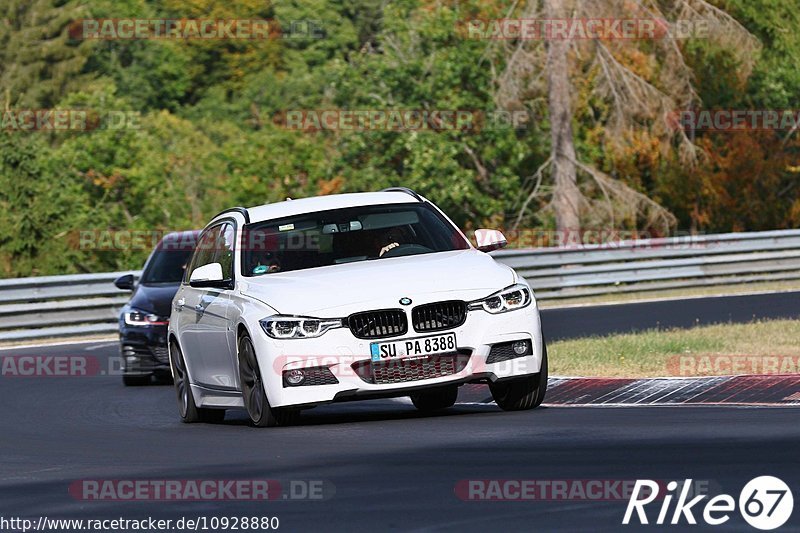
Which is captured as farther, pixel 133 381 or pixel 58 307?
pixel 58 307

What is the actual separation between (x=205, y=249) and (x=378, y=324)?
2981mm

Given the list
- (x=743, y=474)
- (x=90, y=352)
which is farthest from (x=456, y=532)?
(x=90, y=352)

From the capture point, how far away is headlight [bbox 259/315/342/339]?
475 inches

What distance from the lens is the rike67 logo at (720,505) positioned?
7.60 metres

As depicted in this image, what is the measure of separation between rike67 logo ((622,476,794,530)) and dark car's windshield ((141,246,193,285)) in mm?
12299

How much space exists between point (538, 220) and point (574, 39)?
7589 mm

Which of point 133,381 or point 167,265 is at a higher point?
point 167,265

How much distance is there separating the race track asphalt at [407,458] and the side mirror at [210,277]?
1.08 meters
